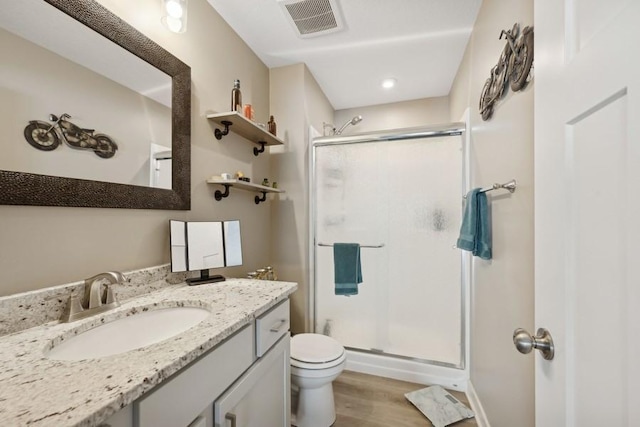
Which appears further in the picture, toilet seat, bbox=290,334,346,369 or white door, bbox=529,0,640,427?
toilet seat, bbox=290,334,346,369

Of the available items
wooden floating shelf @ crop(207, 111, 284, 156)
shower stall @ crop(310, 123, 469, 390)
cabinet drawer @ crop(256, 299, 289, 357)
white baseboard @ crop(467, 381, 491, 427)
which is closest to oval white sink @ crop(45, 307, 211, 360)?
cabinet drawer @ crop(256, 299, 289, 357)

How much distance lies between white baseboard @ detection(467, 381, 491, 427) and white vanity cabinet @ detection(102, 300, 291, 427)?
1084 millimetres

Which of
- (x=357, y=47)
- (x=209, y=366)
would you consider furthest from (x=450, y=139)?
(x=209, y=366)

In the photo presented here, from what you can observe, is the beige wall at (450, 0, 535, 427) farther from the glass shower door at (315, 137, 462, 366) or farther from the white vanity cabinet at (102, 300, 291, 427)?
the white vanity cabinet at (102, 300, 291, 427)

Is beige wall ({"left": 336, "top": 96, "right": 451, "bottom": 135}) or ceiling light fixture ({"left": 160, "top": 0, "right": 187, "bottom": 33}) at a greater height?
beige wall ({"left": 336, "top": 96, "right": 451, "bottom": 135})

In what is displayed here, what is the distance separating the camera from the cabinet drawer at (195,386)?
1.76ft

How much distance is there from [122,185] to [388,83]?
227cm

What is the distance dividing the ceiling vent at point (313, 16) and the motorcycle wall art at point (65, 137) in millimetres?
1218

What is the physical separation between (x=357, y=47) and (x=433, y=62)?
2.21 ft

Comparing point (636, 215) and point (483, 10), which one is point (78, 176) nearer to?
point (636, 215)

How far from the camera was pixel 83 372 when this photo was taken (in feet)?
1.70

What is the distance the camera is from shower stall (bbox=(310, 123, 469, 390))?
1.89 metres

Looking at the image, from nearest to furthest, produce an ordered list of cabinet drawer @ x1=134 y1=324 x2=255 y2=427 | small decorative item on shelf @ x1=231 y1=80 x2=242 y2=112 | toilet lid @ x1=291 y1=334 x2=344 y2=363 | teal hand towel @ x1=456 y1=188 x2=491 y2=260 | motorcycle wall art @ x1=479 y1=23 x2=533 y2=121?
cabinet drawer @ x1=134 y1=324 x2=255 y2=427 → motorcycle wall art @ x1=479 y1=23 x2=533 y2=121 → teal hand towel @ x1=456 y1=188 x2=491 y2=260 → toilet lid @ x1=291 y1=334 x2=344 y2=363 → small decorative item on shelf @ x1=231 y1=80 x2=242 y2=112

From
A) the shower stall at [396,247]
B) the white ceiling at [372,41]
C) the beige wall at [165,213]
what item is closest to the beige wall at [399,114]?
the white ceiling at [372,41]
